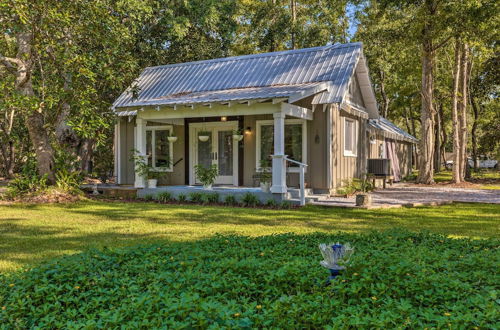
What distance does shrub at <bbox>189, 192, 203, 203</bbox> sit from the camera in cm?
1167

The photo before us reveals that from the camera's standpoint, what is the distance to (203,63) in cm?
1568

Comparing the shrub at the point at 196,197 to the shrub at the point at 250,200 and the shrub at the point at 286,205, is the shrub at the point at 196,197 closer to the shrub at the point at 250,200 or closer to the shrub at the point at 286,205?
the shrub at the point at 250,200

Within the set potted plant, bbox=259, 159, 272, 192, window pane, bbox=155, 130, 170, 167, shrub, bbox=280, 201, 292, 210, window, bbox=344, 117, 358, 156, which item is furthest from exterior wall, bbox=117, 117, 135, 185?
window, bbox=344, 117, 358, 156

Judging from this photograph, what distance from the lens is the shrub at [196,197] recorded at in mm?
11672

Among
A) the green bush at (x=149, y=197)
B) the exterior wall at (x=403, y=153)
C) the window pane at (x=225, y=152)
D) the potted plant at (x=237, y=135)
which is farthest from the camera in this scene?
the exterior wall at (x=403, y=153)

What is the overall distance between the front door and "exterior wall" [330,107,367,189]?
3.06 metres

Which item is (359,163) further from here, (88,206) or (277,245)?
(277,245)

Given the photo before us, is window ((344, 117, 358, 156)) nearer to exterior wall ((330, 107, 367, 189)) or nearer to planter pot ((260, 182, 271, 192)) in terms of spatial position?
exterior wall ((330, 107, 367, 189))

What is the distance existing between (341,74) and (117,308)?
10663 millimetres

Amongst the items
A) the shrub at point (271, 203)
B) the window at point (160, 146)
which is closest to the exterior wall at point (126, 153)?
the window at point (160, 146)

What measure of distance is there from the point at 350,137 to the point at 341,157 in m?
1.51

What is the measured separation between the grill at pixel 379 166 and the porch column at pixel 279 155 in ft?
22.4

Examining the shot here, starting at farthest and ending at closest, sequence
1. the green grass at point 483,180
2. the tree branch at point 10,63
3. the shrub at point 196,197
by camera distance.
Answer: the green grass at point 483,180
the shrub at point 196,197
the tree branch at point 10,63

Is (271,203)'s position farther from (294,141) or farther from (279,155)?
(294,141)
